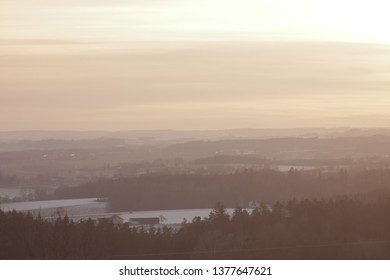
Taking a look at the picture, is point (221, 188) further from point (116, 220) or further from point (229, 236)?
point (229, 236)

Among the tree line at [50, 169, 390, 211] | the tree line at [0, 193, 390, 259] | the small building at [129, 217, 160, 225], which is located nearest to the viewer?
the tree line at [0, 193, 390, 259]

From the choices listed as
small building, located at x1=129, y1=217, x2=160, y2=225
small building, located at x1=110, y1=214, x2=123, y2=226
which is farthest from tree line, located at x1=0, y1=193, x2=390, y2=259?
small building, located at x1=129, y1=217, x2=160, y2=225

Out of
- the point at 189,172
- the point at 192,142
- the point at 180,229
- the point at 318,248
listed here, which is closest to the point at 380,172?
the point at 189,172

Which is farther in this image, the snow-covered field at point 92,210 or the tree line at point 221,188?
the tree line at point 221,188

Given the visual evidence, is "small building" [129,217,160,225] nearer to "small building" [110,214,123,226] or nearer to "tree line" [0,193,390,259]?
"small building" [110,214,123,226]

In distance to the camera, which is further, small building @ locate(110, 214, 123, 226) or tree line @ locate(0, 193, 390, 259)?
small building @ locate(110, 214, 123, 226)

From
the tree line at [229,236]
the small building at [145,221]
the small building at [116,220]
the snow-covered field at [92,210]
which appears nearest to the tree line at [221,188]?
the snow-covered field at [92,210]

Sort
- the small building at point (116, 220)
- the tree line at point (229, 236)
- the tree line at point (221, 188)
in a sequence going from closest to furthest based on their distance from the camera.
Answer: the tree line at point (229, 236) < the small building at point (116, 220) < the tree line at point (221, 188)

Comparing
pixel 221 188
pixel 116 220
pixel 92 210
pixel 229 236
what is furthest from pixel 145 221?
pixel 221 188

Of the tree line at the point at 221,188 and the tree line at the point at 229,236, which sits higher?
the tree line at the point at 221,188

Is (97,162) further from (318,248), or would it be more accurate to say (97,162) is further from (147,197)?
(318,248)

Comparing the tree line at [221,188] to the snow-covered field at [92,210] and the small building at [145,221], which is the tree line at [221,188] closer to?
the snow-covered field at [92,210]
